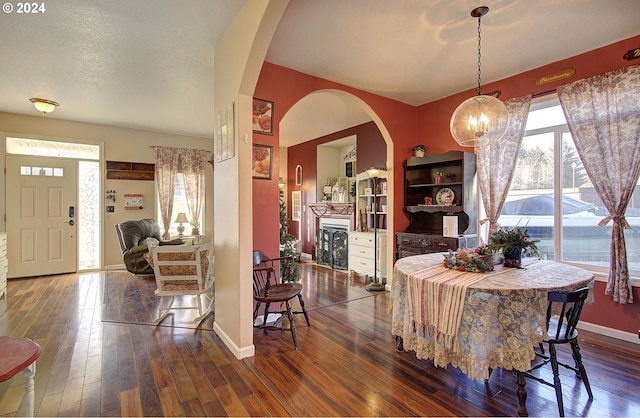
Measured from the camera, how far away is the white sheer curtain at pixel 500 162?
3.53 meters

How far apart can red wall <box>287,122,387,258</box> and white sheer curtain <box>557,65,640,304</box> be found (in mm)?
2683

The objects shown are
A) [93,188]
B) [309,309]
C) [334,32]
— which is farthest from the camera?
[93,188]

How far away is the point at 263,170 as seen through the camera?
10.5 ft

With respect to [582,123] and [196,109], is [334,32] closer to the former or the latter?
[582,123]

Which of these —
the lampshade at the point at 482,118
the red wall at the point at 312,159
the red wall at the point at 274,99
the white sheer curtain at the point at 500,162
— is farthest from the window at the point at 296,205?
the lampshade at the point at 482,118

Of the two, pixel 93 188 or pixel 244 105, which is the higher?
pixel 244 105

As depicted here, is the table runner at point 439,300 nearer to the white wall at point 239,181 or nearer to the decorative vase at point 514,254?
the decorative vase at point 514,254

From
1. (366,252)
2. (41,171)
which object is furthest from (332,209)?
(41,171)

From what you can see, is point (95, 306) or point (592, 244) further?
point (95, 306)

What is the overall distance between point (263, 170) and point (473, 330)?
236 centimetres

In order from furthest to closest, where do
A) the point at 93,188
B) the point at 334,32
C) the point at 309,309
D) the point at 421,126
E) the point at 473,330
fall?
the point at 93,188, the point at 421,126, the point at 309,309, the point at 334,32, the point at 473,330

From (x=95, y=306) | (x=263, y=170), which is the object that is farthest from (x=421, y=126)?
(x=95, y=306)

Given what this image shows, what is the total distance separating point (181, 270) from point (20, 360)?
190 cm

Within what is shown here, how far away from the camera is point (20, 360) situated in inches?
53.6
